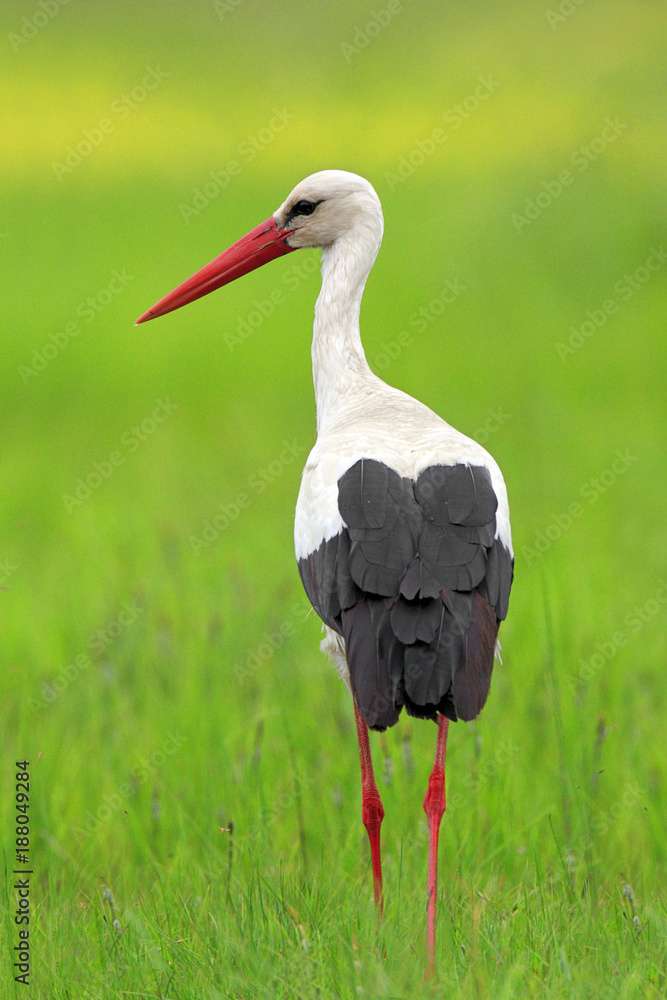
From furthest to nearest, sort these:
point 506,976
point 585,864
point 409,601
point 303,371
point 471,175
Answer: point 471,175 < point 303,371 < point 585,864 < point 409,601 < point 506,976

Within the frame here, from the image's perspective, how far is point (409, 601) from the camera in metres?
3.58

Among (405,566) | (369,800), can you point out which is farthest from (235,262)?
(369,800)

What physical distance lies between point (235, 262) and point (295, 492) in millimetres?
4687

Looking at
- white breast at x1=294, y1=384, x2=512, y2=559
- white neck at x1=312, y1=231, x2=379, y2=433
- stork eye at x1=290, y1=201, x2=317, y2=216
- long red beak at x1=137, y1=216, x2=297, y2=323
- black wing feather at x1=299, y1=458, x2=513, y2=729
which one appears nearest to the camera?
black wing feather at x1=299, y1=458, x2=513, y2=729

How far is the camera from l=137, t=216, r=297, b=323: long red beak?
16.0 ft

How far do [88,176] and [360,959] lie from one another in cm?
1646

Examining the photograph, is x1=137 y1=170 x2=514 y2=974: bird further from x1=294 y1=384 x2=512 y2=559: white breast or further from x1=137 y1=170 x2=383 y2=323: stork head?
x1=137 y1=170 x2=383 y2=323: stork head

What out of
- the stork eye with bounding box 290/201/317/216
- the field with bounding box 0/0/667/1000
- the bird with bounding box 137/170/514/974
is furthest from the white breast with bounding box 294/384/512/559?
the stork eye with bounding box 290/201/317/216

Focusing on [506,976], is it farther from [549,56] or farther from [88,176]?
[549,56]

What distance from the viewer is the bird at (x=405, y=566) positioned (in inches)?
140

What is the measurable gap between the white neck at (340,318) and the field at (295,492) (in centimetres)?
87

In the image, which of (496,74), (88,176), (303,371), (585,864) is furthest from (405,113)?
(585,864)

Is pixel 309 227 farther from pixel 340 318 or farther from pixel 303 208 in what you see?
pixel 340 318

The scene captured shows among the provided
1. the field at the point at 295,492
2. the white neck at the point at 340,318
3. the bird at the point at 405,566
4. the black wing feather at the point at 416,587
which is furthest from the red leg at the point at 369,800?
the white neck at the point at 340,318
